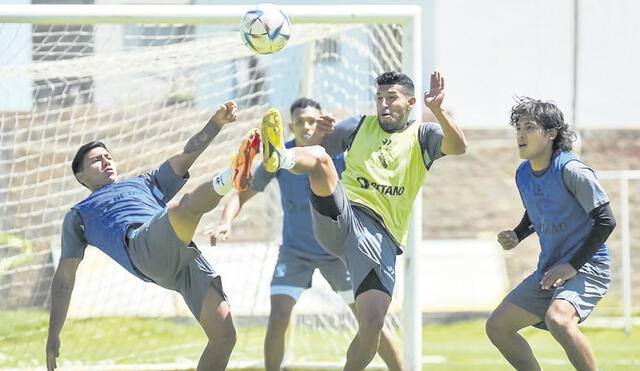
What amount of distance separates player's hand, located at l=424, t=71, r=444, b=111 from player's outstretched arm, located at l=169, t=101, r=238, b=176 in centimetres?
110

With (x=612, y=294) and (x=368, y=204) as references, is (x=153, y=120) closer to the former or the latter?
(x=368, y=204)

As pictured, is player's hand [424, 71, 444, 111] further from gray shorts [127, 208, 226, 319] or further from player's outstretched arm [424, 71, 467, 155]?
gray shorts [127, 208, 226, 319]

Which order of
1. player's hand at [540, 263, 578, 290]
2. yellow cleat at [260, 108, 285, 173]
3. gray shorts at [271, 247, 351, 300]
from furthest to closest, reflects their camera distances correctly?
gray shorts at [271, 247, 351, 300] → player's hand at [540, 263, 578, 290] → yellow cleat at [260, 108, 285, 173]

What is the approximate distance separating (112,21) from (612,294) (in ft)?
25.6

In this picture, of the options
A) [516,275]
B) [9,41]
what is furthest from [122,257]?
[516,275]

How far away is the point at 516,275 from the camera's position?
13188 mm

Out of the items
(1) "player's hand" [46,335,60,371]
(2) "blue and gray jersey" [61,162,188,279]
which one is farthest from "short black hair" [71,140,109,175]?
(1) "player's hand" [46,335,60,371]

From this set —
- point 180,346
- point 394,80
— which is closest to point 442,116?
point 394,80

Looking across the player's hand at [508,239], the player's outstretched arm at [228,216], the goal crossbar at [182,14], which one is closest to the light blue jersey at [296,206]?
the player's outstretched arm at [228,216]

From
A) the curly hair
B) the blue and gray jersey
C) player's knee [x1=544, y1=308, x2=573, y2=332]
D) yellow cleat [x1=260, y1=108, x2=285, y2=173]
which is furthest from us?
the blue and gray jersey

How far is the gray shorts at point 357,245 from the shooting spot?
607 cm

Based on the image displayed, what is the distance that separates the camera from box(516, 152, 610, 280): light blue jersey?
5969 mm

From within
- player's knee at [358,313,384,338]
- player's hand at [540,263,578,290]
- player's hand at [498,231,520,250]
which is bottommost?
player's knee at [358,313,384,338]

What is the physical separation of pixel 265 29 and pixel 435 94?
1.07 meters
